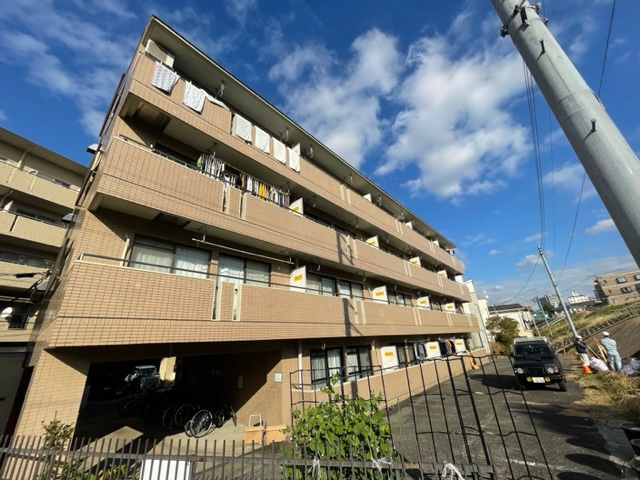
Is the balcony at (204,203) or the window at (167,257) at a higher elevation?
the balcony at (204,203)

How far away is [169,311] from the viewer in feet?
19.2

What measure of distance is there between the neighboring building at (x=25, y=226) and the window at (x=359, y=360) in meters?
13.7

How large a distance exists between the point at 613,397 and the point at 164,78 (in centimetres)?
1704

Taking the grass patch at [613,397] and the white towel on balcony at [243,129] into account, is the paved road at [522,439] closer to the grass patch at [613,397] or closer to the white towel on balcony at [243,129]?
the grass patch at [613,397]

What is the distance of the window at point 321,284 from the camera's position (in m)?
11.0

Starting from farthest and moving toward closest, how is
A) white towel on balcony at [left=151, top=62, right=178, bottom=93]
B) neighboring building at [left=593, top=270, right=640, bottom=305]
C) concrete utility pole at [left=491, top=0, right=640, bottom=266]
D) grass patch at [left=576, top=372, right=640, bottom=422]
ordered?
neighboring building at [left=593, top=270, right=640, bottom=305] < grass patch at [left=576, top=372, right=640, bottom=422] < white towel on balcony at [left=151, top=62, right=178, bottom=93] < concrete utility pole at [left=491, top=0, right=640, bottom=266]

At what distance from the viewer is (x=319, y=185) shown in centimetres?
1193

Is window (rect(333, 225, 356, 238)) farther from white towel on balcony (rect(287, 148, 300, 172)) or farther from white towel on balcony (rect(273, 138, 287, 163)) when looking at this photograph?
white towel on balcony (rect(273, 138, 287, 163))

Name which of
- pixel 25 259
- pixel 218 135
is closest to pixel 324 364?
pixel 218 135

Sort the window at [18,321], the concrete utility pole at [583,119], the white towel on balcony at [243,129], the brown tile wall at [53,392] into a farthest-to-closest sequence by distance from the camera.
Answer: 1. the window at [18,321]
2. the white towel on balcony at [243,129]
3. the brown tile wall at [53,392]
4. the concrete utility pole at [583,119]

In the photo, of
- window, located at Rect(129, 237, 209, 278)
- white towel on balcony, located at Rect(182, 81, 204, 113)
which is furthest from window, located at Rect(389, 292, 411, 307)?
white towel on balcony, located at Rect(182, 81, 204, 113)

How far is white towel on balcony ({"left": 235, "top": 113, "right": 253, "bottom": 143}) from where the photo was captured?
920 cm

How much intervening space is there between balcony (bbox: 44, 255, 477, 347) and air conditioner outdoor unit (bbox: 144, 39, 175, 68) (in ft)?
20.2

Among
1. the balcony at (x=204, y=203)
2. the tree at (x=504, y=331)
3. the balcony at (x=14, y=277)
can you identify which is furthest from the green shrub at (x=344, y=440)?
the tree at (x=504, y=331)
